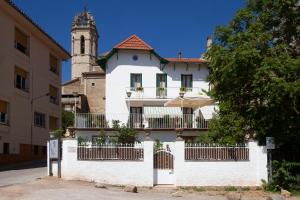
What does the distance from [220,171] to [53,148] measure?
8.21 m

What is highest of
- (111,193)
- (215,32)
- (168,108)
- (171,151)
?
(215,32)

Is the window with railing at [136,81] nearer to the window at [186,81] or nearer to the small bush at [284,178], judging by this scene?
the window at [186,81]

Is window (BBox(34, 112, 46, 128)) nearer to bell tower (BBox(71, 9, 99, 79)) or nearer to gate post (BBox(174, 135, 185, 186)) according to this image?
gate post (BBox(174, 135, 185, 186))

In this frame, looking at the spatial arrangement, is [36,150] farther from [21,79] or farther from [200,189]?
[200,189]

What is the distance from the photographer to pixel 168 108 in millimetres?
40125

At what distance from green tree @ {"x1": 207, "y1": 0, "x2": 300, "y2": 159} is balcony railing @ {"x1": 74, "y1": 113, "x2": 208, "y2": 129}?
956 cm

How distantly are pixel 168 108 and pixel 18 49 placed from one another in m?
12.4

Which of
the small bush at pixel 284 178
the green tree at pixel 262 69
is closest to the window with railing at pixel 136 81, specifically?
the green tree at pixel 262 69

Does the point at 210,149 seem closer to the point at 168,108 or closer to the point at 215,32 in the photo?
the point at 215,32

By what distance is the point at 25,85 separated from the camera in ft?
141

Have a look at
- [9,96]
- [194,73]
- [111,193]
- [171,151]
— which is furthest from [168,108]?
[111,193]

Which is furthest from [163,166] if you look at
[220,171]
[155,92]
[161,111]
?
[155,92]

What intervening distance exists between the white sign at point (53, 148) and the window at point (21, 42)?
648 inches

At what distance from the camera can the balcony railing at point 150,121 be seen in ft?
117
